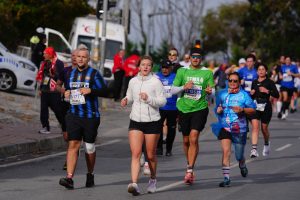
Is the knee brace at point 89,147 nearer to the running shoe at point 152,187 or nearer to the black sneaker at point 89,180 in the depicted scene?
the black sneaker at point 89,180

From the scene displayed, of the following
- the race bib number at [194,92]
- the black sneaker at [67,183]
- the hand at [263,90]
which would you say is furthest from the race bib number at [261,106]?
the black sneaker at [67,183]

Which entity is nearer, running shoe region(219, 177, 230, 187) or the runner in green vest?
running shoe region(219, 177, 230, 187)

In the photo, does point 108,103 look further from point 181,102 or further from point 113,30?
point 181,102

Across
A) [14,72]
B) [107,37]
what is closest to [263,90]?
[14,72]

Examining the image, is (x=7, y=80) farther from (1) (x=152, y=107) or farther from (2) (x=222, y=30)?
(2) (x=222, y=30)

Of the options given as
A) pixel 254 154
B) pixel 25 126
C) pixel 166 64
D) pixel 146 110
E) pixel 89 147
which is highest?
pixel 166 64

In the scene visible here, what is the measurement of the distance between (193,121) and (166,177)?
101 centimetres

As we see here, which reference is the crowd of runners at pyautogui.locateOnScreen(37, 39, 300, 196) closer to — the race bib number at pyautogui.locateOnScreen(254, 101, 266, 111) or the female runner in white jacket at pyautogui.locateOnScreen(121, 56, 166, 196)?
the female runner in white jacket at pyautogui.locateOnScreen(121, 56, 166, 196)

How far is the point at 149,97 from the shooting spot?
11547mm

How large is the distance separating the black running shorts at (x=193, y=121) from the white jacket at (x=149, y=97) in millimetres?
1377

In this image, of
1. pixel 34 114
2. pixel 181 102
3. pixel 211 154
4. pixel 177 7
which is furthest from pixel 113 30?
pixel 177 7

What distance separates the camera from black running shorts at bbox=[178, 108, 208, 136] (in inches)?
510

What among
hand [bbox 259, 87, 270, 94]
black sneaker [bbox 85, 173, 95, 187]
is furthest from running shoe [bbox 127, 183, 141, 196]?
hand [bbox 259, 87, 270, 94]

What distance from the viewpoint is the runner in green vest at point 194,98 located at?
12938mm
